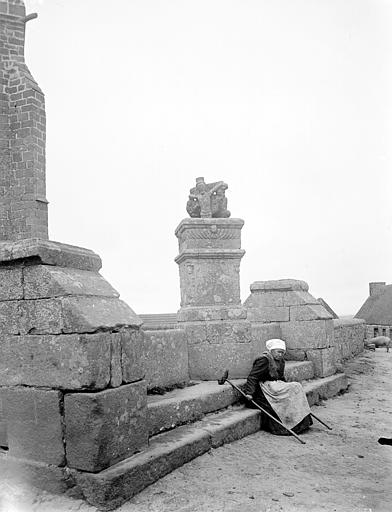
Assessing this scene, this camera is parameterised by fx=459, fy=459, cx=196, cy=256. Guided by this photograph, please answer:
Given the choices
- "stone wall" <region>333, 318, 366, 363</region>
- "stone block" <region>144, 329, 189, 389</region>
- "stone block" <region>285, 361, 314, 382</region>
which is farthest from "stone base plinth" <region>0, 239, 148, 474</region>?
"stone wall" <region>333, 318, 366, 363</region>

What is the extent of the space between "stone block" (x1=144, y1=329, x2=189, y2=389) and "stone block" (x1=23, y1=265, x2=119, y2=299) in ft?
5.19

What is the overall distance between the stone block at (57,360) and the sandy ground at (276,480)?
0.78 m

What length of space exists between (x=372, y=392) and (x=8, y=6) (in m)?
15.2

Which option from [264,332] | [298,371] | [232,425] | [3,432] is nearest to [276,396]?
[232,425]

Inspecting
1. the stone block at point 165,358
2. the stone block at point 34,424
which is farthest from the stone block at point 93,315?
the stone block at point 165,358

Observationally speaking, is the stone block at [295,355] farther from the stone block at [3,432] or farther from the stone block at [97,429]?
the stone block at [3,432]

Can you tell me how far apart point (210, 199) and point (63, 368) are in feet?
13.2

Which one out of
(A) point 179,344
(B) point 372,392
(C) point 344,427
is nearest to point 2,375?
(A) point 179,344

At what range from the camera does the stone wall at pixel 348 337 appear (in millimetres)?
10508

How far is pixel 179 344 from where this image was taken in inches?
228

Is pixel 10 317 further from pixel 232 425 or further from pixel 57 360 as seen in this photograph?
pixel 232 425

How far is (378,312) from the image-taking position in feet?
97.3

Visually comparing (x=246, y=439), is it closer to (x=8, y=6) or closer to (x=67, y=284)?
(x=67, y=284)

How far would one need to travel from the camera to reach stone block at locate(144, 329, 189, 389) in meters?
5.13
